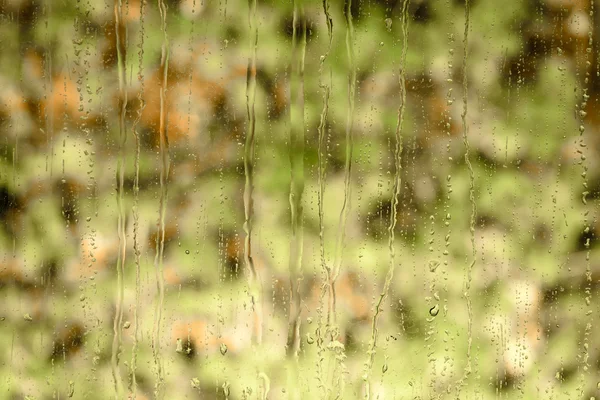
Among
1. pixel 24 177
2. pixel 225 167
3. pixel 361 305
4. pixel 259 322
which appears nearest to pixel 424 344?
pixel 361 305

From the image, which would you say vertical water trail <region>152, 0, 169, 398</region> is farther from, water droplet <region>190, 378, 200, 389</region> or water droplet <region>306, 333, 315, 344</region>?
water droplet <region>306, 333, 315, 344</region>

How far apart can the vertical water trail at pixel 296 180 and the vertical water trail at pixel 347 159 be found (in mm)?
49

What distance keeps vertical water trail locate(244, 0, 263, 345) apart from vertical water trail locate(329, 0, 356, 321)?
11cm

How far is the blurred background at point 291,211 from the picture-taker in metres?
0.69

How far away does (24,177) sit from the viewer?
2.29ft

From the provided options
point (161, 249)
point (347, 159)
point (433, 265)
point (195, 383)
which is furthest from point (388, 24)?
point (195, 383)

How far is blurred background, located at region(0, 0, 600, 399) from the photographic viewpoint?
692 millimetres

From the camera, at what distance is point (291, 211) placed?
71 cm

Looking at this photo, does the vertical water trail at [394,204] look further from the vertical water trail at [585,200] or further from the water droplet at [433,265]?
the vertical water trail at [585,200]

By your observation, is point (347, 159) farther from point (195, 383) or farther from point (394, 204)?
point (195, 383)

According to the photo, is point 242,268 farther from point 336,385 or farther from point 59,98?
point 59,98

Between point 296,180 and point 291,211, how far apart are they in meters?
0.04

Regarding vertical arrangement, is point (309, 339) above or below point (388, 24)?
below

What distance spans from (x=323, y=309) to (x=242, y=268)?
128 mm
